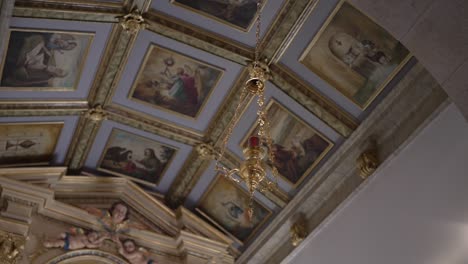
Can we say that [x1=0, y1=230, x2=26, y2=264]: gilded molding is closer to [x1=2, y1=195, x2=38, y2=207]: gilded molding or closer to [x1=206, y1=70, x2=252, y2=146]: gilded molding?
[x1=2, y1=195, x2=38, y2=207]: gilded molding

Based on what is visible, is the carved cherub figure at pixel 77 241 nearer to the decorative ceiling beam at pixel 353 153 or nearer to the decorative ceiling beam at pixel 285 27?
the decorative ceiling beam at pixel 353 153

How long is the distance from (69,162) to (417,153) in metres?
6.03

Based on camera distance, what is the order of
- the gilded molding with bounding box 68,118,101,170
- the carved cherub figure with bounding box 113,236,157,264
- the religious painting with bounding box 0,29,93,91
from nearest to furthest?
the religious painting with bounding box 0,29,93,91 → the gilded molding with bounding box 68,118,101,170 → the carved cherub figure with bounding box 113,236,157,264

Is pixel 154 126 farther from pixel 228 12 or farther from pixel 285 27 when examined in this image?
pixel 285 27

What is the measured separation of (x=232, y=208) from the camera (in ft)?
36.1

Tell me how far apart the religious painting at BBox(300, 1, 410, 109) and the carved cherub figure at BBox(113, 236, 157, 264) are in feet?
14.8

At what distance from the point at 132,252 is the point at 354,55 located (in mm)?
5163

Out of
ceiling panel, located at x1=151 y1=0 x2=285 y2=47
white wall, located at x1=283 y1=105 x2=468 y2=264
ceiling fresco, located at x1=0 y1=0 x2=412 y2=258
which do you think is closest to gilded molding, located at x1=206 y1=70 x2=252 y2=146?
ceiling fresco, located at x1=0 y1=0 x2=412 y2=258

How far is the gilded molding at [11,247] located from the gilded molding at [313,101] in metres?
4.69

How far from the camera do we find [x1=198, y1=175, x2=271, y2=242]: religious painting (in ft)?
35.3

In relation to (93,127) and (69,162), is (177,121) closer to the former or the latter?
(93,127)

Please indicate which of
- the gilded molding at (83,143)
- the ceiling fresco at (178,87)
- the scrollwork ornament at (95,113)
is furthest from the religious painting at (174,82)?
the gilded molding at (83,143)

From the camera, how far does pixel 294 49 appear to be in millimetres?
8766

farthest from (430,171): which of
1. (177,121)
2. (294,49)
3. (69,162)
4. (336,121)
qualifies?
(69,162)
